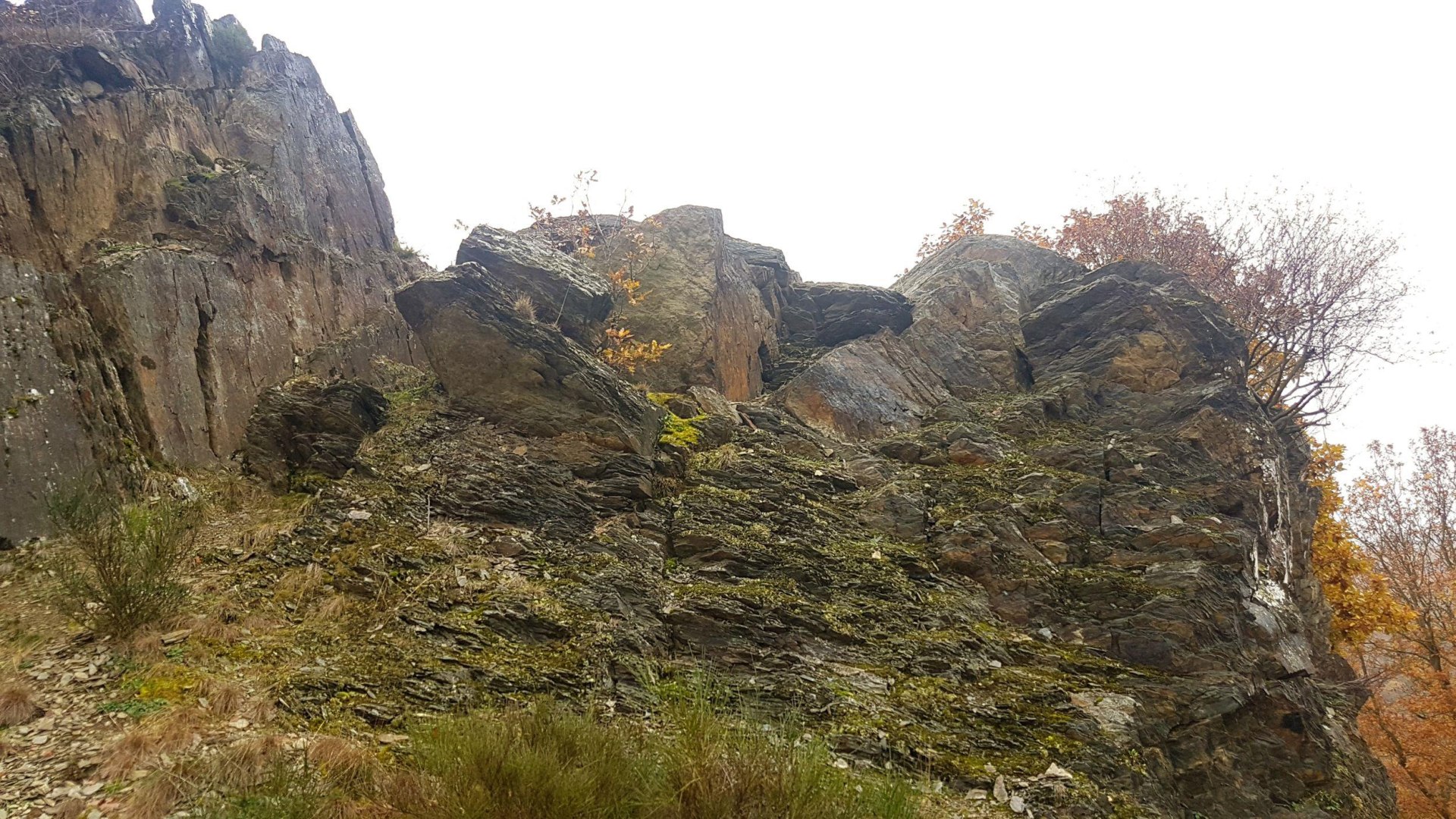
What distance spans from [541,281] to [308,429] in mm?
4848

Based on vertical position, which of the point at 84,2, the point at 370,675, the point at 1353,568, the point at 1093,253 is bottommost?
the point at 370,675

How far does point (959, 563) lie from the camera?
387 inches

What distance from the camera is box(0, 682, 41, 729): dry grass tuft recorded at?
16.9 feet

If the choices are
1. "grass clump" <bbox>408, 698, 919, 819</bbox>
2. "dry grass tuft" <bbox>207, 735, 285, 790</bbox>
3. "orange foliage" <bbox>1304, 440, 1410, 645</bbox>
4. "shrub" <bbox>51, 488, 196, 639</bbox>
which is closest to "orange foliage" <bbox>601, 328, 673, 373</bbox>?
"shrub" <bbox>51, 488, 196, 639</bbox>

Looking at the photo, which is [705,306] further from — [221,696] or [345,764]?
[345,764]

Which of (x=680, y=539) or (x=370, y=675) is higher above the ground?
(x=680, y=539)

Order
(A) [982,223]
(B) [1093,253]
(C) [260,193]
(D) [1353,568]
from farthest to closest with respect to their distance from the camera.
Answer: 1. (A) [982,223]
2. (B) [1093,253]
3. (D) [1353,568]
4. (C) [260,193]

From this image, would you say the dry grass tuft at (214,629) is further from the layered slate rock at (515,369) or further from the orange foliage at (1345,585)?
the orange foliage at (1345,585)

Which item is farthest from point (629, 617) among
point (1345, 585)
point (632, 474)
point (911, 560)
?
point (1345, 585)

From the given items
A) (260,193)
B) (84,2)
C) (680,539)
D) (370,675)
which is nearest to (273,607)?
(370,675)

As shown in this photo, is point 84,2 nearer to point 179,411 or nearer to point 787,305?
point 179,411

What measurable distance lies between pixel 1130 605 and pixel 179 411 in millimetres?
13022

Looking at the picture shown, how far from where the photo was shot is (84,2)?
13430mm

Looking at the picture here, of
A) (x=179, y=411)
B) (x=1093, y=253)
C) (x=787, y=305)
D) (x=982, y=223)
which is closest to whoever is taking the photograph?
(x=179, y=411)
